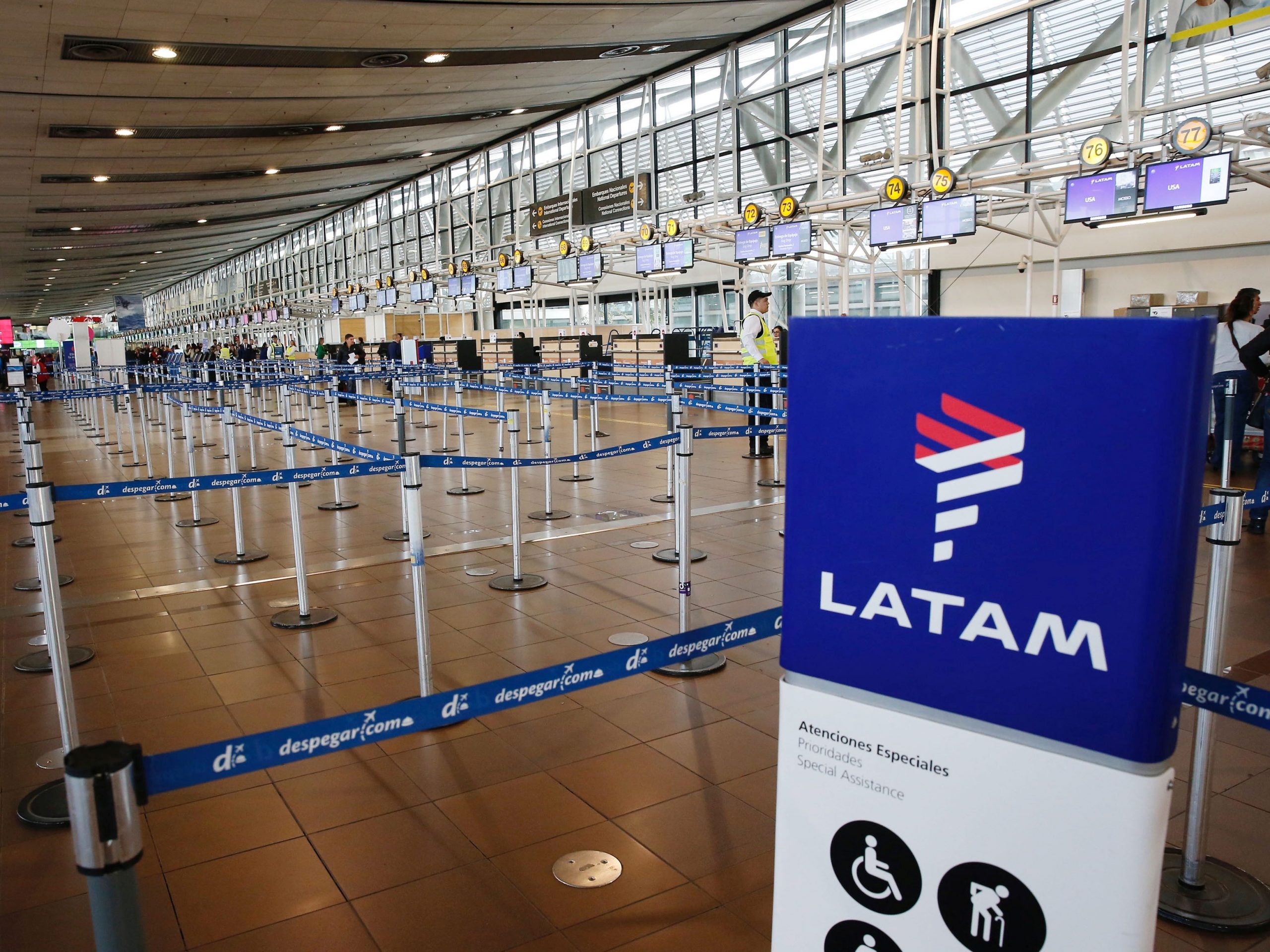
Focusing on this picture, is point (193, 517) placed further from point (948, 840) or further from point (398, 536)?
point (948, 840)

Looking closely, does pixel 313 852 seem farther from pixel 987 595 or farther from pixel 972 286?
pixel 972 286

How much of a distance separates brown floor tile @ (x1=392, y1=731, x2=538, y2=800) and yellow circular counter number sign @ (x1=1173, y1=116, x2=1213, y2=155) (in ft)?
33.0

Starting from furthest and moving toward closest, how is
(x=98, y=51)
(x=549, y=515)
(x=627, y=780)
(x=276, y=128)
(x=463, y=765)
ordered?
(x=276, y=128), (x=98, y=51), (x=549, y=515), (x=463, y=765), (x=627, y=780)

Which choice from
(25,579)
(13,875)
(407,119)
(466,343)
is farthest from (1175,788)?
(466,343)

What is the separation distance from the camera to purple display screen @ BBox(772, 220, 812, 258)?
1461 cm

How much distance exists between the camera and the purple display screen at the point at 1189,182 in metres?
9.74

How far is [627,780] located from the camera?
11.9ft

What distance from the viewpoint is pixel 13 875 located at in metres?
3.08

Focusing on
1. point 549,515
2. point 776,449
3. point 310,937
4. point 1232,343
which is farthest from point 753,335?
point 310,937

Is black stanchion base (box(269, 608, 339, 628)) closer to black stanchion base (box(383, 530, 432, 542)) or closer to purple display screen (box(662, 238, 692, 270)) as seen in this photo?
black stanchion base (box(383, 530, 432, 542))

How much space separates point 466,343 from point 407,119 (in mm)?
7021

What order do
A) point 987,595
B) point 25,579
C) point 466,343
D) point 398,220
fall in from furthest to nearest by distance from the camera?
point 398,220
point 466,343
point 25,579
point 987,595

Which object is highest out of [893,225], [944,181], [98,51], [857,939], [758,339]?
[98,51]

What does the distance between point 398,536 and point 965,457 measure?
24.0 ft
